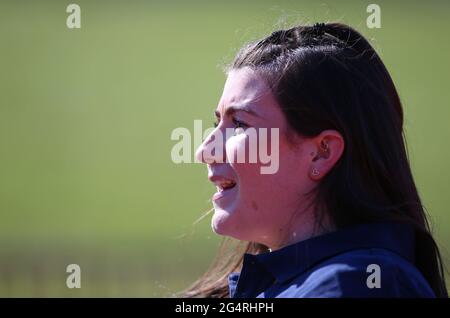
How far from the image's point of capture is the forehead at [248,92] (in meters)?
1.96

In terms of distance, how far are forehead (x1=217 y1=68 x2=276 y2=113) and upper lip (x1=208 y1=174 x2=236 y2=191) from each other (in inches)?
7.0

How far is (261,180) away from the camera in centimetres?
194

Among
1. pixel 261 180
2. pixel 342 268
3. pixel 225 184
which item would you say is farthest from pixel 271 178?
pixel 342 268

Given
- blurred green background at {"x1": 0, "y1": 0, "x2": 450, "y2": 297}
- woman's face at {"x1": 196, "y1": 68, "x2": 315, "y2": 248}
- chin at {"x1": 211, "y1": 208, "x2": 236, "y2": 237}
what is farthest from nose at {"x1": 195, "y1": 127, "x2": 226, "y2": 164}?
blurred green background at {"x1": 0, "y1": 0, "x2": 450, "y2": 297}

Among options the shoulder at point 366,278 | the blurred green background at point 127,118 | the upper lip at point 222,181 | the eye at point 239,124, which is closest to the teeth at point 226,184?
the upper lip at point 222,181

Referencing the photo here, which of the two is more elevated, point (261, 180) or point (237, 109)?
point (237, 109)

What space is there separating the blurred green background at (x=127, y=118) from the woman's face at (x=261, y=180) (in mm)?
3985

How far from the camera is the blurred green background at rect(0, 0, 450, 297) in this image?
20.0 feet

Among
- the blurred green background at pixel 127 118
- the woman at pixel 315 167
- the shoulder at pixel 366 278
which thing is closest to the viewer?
the shoulder at pixel 366 278

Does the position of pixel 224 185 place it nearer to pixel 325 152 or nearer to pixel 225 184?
pixel 225 184

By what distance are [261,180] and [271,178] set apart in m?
0.03

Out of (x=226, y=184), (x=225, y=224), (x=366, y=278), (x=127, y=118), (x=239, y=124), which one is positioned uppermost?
(x=127, y=118)

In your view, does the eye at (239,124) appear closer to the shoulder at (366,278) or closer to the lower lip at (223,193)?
the lower lip at (223,193)

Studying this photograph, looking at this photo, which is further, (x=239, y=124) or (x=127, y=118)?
(x=127, y=118)
